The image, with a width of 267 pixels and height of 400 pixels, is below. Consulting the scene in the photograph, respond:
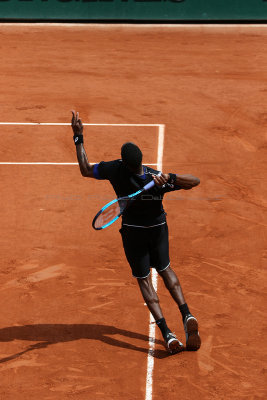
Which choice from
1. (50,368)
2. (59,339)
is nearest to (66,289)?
(59,339)

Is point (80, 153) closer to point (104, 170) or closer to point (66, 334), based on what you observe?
point (104, 170)

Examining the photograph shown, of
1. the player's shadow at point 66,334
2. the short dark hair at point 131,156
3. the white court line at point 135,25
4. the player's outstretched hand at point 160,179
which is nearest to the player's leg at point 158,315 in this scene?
the player's shadow at point 66,334

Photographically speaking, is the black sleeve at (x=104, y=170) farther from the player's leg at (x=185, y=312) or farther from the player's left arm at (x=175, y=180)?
the player's leg at (x=185, y=312)

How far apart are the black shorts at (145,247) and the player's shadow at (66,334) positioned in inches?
36.5

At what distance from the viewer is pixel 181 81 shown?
723 inches

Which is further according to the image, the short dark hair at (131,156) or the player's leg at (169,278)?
the player's leg at (169,278)

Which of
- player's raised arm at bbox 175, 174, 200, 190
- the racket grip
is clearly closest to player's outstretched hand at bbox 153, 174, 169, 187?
the racket grip

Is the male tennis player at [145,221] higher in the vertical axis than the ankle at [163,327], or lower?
higher

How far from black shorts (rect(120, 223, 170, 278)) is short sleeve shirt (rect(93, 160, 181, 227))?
0.30 ft

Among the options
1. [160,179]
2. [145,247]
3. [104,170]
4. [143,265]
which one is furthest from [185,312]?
[104,170]

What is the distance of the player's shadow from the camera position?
25.1ft

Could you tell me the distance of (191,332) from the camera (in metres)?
7.20

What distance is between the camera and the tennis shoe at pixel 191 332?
7164mm

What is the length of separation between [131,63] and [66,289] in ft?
41.2
